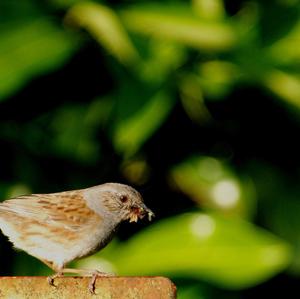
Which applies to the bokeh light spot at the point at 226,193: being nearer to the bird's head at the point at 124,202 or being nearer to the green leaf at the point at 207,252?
the green leaf at the point at 207,252

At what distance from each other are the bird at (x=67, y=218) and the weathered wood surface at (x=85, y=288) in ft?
4.70

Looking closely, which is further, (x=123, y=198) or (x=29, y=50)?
(x=123, y=198)

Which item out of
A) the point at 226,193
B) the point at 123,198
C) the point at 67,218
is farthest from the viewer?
the point at 226,193

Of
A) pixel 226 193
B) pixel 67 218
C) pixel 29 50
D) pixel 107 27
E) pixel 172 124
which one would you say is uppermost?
pixel 107 27

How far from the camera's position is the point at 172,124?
3.37 metres

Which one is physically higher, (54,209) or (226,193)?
(226,193)

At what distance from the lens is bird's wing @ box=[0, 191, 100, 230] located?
10.3 feet

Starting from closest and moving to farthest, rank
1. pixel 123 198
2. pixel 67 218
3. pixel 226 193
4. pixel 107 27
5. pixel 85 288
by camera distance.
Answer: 1. pixel 85 288
2. pixel 107 27
3. pixel 123 198
4. pixel 67 218
5. pixel 226 193

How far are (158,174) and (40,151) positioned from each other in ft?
1.65

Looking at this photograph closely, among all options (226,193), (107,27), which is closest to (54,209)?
(226,193)

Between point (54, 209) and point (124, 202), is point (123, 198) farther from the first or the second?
point (54, 209)

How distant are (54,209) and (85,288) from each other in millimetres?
1890

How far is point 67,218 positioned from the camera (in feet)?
10.5

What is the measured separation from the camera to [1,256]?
3225mm
